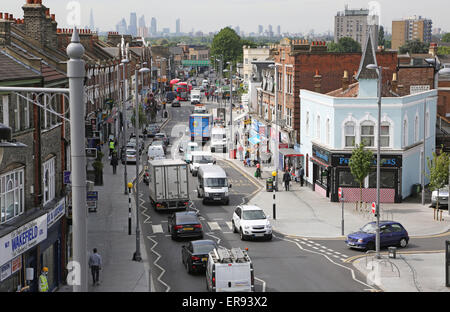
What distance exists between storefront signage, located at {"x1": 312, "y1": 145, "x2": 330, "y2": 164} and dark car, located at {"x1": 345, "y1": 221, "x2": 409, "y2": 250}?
1371cm

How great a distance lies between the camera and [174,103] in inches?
5320

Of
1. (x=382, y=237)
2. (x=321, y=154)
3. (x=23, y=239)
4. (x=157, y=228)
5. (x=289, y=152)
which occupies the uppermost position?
(x=23, y=239)

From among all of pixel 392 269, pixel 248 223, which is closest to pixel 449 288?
pixel 392 269

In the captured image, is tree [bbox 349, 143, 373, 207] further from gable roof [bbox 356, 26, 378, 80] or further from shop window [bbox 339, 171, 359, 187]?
gable roof [bbox 356, 26, 378, 80]

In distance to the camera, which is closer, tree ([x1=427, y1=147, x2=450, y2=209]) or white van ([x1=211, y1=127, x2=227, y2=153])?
tree ([x1=427, y1=147, x2=450, y2=209])

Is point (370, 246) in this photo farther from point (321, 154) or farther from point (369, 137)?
point (321, 154)

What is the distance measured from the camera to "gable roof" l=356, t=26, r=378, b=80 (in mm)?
47875

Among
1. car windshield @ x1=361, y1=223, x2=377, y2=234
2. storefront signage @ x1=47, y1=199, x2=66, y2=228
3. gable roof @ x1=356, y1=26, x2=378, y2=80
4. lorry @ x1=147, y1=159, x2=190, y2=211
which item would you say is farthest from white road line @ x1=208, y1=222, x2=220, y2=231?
gable roof @ x1=356, y1=26, x2=378, y2=80

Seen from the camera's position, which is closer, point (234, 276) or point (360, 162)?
point (234, 276)

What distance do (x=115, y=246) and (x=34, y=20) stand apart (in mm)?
11935

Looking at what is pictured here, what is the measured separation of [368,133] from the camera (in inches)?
1876

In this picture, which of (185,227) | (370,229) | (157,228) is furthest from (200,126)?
(370,229)

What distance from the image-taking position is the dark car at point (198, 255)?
29.1 meters

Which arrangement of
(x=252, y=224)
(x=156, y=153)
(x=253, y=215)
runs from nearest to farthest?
(x=252, y=224) < (x=253, y=215) < (x=156, y=153)
